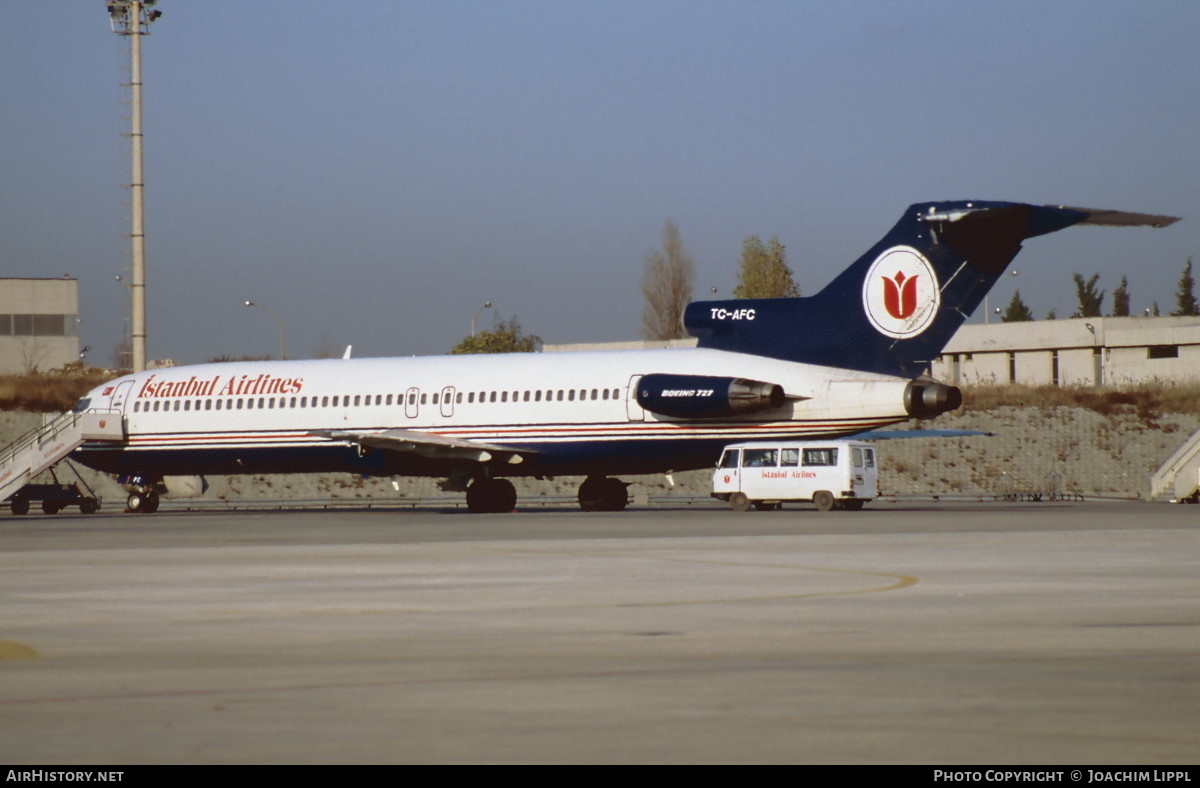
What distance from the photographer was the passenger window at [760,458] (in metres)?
38.7

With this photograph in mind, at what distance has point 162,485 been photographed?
4747cm

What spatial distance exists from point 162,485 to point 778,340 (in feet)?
63.5

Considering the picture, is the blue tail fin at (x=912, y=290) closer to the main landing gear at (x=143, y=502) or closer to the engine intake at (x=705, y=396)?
the engine intake at (x=705, y=396)

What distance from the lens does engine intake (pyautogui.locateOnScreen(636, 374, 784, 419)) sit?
37.1 m

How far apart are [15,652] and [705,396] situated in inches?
1042

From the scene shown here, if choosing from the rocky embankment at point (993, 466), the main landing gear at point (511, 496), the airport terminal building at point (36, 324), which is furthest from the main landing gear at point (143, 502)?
the airport terminal building at point (36, 324)

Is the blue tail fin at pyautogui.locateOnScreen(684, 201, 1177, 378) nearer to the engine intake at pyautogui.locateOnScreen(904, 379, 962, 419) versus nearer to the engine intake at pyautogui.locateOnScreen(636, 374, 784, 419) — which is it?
the engine intake at pyautogui.locateOnScreen(904, 379, 962, 419)

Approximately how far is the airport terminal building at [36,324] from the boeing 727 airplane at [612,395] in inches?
2116

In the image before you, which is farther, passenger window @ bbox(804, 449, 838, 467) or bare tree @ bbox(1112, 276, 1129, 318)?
bare tree @ bbox(1112, 276, 1129, 318)

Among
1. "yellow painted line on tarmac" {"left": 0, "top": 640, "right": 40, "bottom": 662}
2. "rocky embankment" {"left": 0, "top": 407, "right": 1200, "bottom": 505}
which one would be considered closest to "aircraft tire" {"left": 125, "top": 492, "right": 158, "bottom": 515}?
"rocky embankment" {"left": 0, "top": 407, "right": 1200, "bottom": 505}

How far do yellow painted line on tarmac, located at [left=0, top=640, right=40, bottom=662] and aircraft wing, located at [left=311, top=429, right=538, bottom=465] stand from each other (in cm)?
2749
